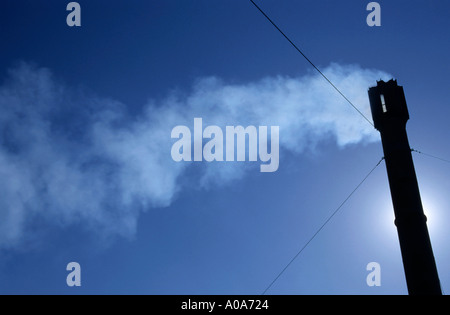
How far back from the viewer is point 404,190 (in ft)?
40.1

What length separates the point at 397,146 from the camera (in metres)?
13.0

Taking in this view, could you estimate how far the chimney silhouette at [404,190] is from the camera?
10930 millimetres

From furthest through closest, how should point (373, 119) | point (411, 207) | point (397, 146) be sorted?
point (373, 119)
point (397, 146)
point (411, 207)

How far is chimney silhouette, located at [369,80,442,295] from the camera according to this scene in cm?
1093
